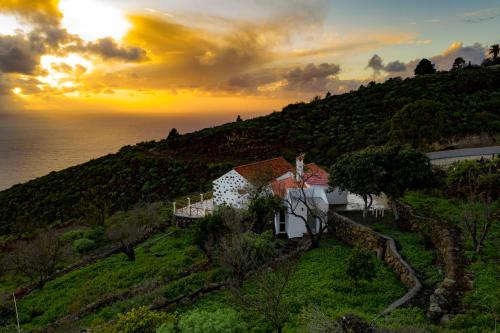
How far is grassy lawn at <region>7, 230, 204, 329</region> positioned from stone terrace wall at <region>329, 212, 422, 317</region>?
872 centimetres

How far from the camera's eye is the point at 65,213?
49719 mm

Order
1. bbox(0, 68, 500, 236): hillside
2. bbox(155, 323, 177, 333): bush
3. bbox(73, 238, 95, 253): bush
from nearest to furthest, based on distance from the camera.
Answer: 1. bbox(155, 323, 177, 333): bush
2. bbox(73, 238, 95, 253): bush
3. bbox(0, 68, 500, 236): hillside

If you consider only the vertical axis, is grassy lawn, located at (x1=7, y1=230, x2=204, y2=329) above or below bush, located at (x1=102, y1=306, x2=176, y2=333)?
below

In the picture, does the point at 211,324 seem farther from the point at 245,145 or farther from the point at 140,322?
the point at 245,145

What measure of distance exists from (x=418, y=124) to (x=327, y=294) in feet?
91.0

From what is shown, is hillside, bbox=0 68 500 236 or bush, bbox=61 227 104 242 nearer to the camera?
bush, bbox=61 227 104 242

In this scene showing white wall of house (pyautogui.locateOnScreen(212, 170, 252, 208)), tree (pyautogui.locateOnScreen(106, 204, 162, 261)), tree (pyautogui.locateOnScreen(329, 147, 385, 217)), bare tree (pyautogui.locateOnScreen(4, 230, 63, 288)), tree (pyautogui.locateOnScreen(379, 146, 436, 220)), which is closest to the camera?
tree (pyautogui.locateOnScreen(379, 146, 436, 220))

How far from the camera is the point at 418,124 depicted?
126ft

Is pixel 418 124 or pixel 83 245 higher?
pixel 418 124

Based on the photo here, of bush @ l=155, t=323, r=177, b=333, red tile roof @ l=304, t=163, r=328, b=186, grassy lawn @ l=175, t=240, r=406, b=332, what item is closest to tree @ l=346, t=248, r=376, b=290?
grassy lawn @ l=175, t=240, r=406, b=332

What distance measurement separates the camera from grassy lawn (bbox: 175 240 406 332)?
46.0ft

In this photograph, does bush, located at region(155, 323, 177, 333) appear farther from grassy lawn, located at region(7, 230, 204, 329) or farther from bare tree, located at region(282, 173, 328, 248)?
bare tree, located at region(282, 173, 328, 248)

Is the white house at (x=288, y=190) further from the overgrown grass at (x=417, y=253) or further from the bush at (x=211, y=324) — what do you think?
the bush at (x=211, y=324)

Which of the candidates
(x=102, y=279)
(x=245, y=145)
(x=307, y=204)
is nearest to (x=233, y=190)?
(x=307, y=204)
